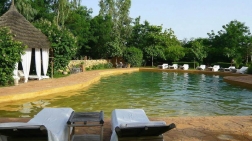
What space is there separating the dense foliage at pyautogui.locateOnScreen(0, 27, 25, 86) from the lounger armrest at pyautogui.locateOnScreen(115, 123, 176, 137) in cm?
1086

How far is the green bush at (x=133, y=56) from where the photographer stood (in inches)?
1336

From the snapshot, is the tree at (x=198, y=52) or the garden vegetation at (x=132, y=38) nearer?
the garden vegetation at (x=132, y=38)

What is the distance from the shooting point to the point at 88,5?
38.2m

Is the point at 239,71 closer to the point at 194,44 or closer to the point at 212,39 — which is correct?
the point at 194,44

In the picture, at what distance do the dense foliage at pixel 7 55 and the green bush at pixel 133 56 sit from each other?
20.7 metres

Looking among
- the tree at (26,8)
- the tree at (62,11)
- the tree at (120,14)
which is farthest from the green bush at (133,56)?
the tree at (26,8)

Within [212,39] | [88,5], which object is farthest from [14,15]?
[212,39]

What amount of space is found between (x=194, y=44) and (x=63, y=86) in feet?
80.4

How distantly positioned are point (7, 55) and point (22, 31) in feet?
9.77

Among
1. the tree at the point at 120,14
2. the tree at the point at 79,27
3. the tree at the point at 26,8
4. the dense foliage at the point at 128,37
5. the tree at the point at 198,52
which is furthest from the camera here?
the tree at the point at 120,14

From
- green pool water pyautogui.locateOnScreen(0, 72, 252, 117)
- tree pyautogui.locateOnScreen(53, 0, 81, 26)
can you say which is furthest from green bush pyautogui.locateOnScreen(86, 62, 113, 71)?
green pool water pyautogui.locateOnScreen(0, 72, 252, 117)

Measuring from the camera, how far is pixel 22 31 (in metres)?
16.2

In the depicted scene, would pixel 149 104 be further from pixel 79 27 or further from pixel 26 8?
pixel 79 27

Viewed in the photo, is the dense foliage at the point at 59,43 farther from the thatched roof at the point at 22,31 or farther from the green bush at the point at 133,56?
the green bush at the point at 133,56
